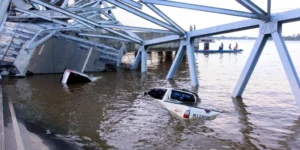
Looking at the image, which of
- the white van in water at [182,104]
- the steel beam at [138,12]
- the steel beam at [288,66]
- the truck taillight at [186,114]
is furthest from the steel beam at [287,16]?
the steel beam at [138,12]

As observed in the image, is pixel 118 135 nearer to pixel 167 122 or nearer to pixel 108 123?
pixel 108 123

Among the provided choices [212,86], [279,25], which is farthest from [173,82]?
[279,25]

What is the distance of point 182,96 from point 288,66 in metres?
5.30

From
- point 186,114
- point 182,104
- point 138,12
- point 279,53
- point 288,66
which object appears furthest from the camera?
point 138,12

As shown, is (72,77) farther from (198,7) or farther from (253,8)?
(253,8)

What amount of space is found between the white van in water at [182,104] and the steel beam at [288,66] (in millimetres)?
3459

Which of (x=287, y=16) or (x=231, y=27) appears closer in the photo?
(x=287, y=16)

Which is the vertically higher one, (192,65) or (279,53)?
(279,53)

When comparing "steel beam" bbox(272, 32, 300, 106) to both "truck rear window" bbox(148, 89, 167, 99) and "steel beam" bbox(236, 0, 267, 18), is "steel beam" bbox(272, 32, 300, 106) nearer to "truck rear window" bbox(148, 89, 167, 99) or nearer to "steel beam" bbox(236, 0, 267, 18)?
"steel beam" bbox(236, 0, 267, 18)

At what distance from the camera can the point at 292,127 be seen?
12297mm

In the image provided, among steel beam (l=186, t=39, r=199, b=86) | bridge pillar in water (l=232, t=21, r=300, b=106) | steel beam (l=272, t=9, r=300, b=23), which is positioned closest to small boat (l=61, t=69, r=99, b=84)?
steel beam (l=186, t=39, r=199, b=86)

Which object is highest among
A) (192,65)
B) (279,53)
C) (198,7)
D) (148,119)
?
(198,7)

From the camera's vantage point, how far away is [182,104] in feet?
47.7

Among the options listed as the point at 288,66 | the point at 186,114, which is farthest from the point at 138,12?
the point at 288,66
